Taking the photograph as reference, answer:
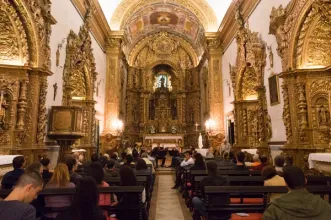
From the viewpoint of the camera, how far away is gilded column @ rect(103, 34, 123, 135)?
51.4 ft

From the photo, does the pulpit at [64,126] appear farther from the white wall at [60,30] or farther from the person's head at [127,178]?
the person's head at [127,178]

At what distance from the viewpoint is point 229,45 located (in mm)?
14875

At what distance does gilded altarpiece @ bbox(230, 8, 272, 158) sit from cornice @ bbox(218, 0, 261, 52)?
0.61 m

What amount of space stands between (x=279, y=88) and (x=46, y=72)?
7.76 metres

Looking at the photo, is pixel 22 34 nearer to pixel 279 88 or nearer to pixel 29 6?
pixel 29 6

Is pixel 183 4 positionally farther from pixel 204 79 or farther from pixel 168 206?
pixel 168 206

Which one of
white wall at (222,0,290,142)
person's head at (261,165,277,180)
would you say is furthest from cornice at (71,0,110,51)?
person's head at (261,165,277,180)

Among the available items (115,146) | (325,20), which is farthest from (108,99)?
(325,20)


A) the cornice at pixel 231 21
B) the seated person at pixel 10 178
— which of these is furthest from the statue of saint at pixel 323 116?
the seated person at pixel 10 178

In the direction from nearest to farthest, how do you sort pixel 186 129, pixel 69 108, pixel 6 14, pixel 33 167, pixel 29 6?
pixel 33 167
pixel 6 14
pixel 29 6
pixel 69 108
pixel 186 129

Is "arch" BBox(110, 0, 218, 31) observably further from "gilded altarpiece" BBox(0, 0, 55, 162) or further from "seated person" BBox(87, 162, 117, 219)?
"seated person" BBox(87, 162, 117, 219)

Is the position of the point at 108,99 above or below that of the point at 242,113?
above

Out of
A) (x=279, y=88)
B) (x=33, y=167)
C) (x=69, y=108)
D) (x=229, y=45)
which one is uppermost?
(x=229, y=45)

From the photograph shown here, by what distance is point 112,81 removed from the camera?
628 inches
